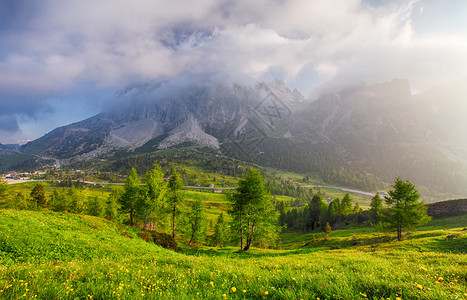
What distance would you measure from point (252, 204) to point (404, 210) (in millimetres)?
27241

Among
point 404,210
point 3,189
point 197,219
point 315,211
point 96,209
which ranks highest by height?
point 3,189

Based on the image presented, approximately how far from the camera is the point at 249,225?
99.5 feet

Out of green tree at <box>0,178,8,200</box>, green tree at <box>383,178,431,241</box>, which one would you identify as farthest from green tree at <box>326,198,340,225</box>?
green tree at <box>0,178,8,200</box>

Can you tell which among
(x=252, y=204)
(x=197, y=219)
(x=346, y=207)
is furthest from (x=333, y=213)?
(x=252, y=204)

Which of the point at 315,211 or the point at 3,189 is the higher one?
→ the point at 3,189

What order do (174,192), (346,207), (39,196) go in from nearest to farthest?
(174,192), (39,196), (346,207)

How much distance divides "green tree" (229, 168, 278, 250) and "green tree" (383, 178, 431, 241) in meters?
21.4

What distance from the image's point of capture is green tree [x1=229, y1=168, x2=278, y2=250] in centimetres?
2830

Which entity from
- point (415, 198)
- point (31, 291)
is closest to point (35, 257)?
point (31, 291)

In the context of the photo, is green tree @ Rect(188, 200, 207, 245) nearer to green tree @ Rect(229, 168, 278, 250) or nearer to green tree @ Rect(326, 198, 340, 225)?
green tree @ Rect(229, 168, 278, 250)

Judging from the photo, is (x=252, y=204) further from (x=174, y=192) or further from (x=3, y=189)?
(x=3, y=189)

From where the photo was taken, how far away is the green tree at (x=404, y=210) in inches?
1219

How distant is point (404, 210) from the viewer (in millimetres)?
32188

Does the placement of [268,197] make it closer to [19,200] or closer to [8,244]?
[8,244]
